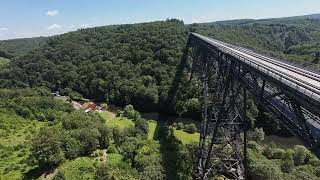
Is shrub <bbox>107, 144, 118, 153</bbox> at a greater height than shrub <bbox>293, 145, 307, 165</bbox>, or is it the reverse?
shrub <bbox>107, 144, 118, 153</bbox>

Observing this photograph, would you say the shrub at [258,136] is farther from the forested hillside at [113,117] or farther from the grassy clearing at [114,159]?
the grassy clearing at [114,159]

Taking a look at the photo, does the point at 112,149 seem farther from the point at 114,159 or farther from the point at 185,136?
the point at 185,136

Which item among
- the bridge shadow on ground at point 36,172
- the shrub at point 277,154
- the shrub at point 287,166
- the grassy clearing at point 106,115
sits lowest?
the grassy clearing at point 106,115

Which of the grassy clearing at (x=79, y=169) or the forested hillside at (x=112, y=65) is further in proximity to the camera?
the forested hillside at (x=112, y=65)

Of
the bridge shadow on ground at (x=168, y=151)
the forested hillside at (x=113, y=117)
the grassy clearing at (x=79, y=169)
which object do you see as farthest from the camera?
the forested hillside at (x=113, y=117)

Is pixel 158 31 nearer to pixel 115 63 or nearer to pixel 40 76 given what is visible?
pixel 115 63

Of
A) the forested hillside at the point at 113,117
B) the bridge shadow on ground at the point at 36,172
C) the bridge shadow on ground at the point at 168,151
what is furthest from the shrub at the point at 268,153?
the bridge shadow on ground at the point at 36,172

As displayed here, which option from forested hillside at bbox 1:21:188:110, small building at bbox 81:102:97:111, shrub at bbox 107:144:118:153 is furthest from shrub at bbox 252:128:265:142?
small building at bbox 81:102:97:111

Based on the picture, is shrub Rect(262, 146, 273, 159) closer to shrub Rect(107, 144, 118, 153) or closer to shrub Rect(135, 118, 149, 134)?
shrub Rect(135, 118, 149, 134)

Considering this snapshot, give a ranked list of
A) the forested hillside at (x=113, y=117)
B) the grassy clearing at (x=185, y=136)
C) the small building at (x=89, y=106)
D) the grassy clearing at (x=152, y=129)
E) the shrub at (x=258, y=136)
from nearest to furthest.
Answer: the forested hillside at (x=113, y=117)
the shrub at (x=258, y=136)
the grassy clearing at (x=185, y=136)
the grassy clearing at (x=152, y=129)
the small building at (x=89, y=106)
